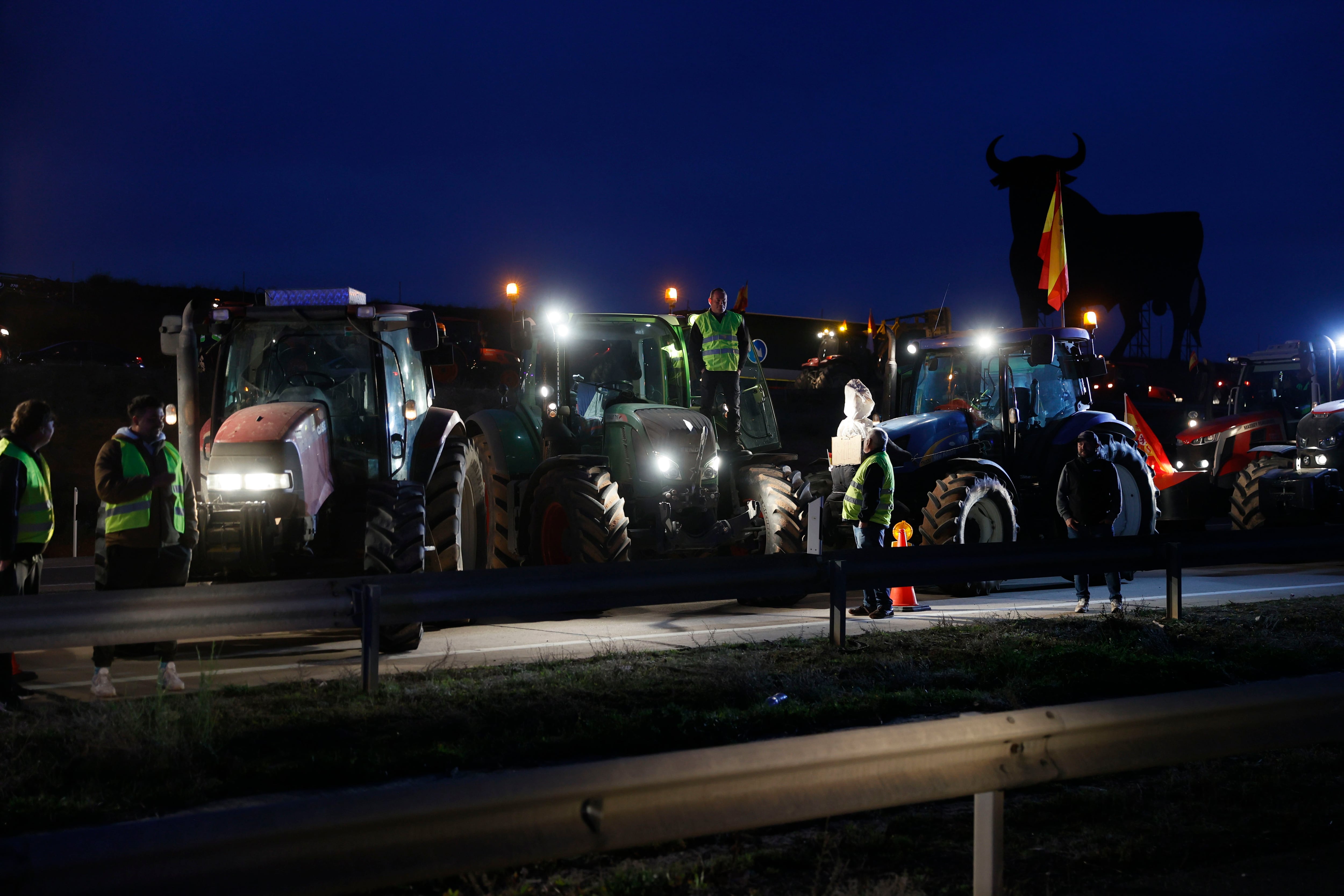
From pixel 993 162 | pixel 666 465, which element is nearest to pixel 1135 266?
pixel 993 162

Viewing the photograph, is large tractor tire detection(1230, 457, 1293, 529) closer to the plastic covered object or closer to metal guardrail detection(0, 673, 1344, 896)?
the plastic covered object

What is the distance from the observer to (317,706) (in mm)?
6758

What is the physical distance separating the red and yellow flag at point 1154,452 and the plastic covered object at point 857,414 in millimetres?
7395

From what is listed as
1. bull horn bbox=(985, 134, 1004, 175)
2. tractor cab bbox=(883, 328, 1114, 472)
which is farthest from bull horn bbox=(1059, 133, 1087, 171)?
tractor cab bbox=(883, 328, 1114, 472)

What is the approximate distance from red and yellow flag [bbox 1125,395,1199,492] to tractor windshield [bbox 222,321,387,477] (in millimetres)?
12383

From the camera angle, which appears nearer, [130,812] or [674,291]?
[130,812]

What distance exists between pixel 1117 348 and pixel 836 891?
44.9 meters

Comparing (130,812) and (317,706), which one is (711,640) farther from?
(130,812)

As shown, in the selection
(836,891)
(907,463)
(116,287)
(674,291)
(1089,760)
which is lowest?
(836,891)

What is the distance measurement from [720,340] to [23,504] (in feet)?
23.1

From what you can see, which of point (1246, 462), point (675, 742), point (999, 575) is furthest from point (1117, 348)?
point (675, 742)

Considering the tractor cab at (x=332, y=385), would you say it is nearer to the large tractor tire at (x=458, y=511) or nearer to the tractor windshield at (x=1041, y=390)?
the large tractor tire at (x=458, y=511)

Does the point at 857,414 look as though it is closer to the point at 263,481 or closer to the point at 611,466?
the point at 611,466

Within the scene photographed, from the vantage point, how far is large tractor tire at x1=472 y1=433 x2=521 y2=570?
499 inches
